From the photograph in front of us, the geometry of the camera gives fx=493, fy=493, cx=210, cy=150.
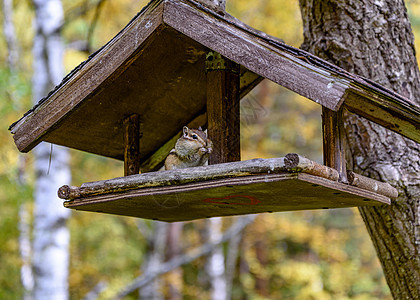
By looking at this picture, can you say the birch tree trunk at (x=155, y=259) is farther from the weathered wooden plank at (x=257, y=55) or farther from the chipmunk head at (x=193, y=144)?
the weathered wooden plank at (x=257, y=55)

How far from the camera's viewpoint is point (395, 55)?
253cm

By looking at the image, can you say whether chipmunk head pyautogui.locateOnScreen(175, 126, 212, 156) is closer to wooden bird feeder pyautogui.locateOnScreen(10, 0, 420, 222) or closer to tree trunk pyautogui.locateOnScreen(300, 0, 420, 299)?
wooden bird feeder pyautogui.locateOnScreen(10, 0, 420, 222)

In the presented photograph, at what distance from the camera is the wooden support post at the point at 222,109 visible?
2.04 m

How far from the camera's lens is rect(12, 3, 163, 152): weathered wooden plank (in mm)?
1865

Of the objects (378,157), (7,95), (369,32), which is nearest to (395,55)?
(369,32)

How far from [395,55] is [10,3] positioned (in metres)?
8.40

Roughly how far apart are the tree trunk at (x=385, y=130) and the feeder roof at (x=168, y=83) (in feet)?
1.84

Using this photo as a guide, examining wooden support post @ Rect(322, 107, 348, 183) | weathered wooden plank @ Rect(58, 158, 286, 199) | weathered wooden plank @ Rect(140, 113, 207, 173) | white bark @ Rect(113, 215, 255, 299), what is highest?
white bark @ Rect(113, 215, 255, 299)

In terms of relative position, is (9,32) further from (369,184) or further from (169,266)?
(369,184)

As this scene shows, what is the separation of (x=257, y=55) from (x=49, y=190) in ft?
10.6

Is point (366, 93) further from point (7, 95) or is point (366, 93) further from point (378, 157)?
point (7, 95)

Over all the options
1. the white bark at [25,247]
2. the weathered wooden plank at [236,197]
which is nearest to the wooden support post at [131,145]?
the weathered wooden plank at [236,197]

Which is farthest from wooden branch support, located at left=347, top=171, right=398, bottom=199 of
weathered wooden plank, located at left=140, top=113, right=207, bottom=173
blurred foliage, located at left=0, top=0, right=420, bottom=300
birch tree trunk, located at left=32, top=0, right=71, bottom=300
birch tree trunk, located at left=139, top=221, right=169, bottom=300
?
birch tree trunk, located at left=139, top=221, right=169, bottom=300

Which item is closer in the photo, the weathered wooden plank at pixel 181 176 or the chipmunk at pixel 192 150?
the weathered wooden plank at pixel 181 176
